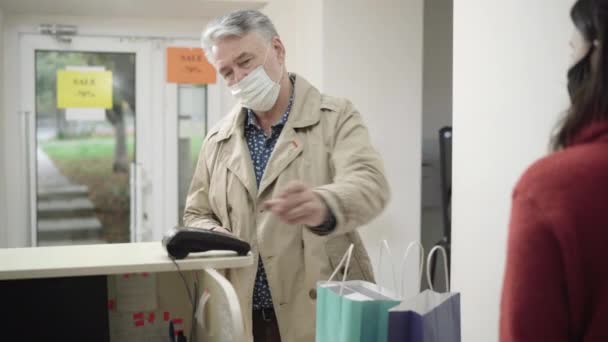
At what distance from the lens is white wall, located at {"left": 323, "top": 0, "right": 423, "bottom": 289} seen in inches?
104

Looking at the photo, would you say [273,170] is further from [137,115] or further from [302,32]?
[137,115]

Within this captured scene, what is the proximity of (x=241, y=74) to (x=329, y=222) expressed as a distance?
600 mm

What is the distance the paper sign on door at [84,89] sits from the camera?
3.06m

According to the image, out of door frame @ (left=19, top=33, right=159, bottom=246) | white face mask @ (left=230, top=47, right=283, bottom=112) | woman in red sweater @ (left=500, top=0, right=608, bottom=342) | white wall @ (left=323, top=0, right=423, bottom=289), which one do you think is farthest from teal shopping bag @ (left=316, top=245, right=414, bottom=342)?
door frame @ (left=19, top=33, right=159, bottom=246)

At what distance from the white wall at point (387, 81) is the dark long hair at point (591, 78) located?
1820 mm

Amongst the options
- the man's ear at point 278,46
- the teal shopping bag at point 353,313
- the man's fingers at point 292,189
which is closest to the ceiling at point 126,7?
the man's ear at point 278,46

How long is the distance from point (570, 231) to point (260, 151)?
1019 millimetres

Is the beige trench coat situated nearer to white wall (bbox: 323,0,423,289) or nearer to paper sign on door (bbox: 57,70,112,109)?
white wall (bbox: 323,0,423,289)

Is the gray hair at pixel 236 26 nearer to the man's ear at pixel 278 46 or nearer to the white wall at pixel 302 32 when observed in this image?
the man's ear at pixel 278 46

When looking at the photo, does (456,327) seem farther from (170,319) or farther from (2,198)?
(2,198)

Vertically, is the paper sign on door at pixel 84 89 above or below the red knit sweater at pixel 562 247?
above

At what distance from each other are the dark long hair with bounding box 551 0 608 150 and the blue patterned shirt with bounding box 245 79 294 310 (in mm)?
898

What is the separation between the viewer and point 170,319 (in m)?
1.49

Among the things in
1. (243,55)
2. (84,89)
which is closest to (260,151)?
(243,55)
